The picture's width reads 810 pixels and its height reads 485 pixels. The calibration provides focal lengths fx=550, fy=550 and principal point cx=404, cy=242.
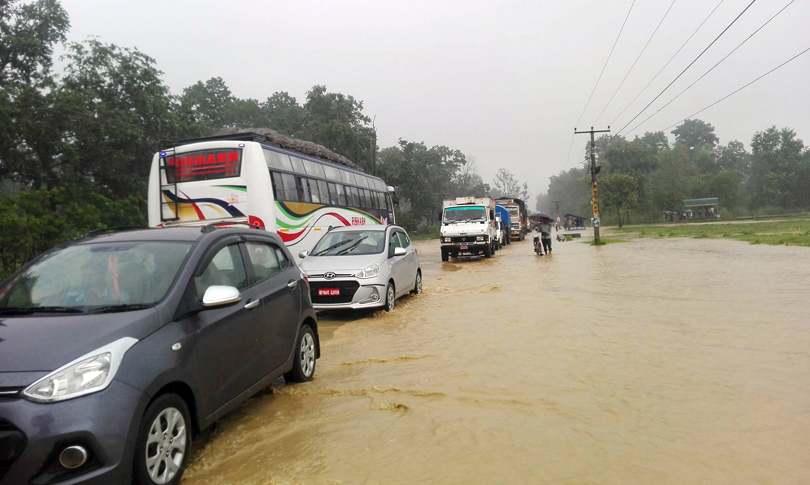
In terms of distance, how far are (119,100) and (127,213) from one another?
975 centimetres

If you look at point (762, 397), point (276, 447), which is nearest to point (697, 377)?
point (762, 397)

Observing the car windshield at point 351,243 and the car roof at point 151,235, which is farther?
the car windshield at point 351,243

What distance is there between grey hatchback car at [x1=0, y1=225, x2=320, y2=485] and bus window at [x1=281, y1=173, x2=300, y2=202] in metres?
9.16

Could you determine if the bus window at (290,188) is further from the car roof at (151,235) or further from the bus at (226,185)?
the car roof at (151,235)

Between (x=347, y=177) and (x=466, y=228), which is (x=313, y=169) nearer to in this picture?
(x=347, y=177)

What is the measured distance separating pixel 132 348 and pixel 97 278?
3.42 ft

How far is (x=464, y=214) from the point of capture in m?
26.0

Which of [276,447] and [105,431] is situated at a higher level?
[105,431]

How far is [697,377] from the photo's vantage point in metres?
5.79

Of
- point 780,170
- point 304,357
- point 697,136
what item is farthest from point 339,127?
point 697,136

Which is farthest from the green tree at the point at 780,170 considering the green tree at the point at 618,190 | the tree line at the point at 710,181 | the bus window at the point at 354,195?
the bus window at the point at 354,195

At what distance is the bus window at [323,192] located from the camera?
16.9 m

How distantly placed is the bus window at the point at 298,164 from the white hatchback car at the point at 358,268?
4.24 m

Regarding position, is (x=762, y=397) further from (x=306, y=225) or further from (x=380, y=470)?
(x=306, y=225)
